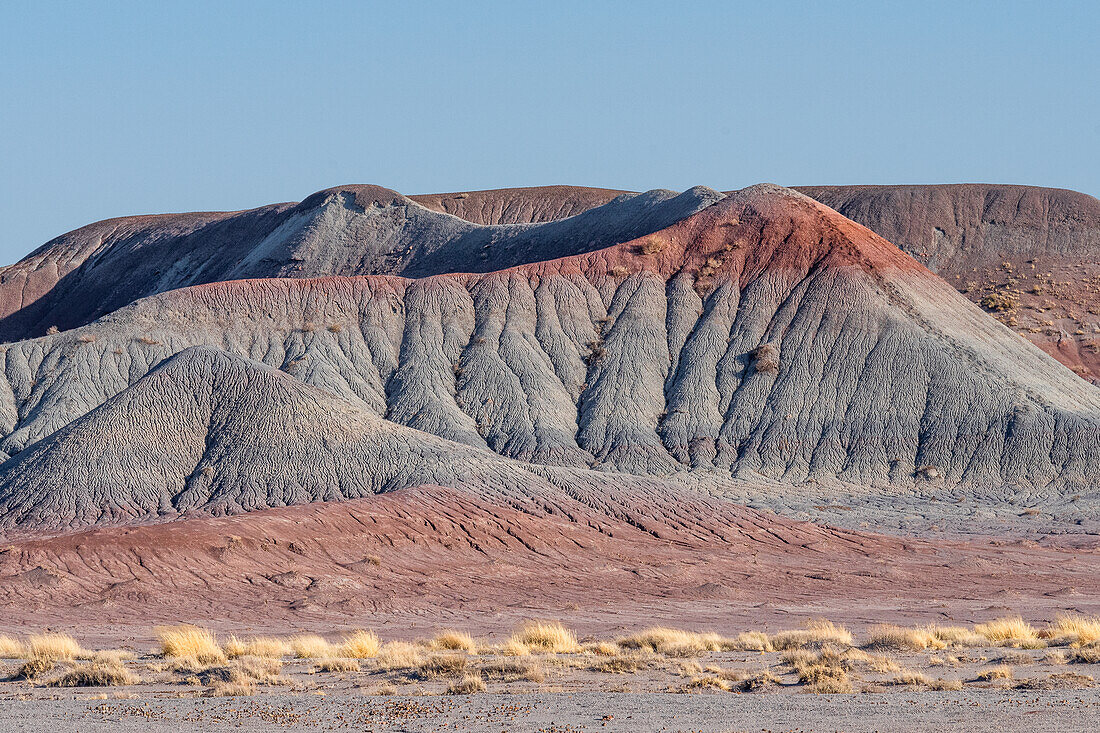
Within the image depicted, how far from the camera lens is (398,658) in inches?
951

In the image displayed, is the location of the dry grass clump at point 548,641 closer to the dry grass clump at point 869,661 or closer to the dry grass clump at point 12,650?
the dry grass clump at point 869,661

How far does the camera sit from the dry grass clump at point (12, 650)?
26578 millimetres

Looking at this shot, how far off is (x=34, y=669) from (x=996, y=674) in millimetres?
15566

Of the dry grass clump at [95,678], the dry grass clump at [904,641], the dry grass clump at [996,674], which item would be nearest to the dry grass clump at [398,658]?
the dry grass clump at [95,678]

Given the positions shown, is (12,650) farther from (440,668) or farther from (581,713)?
(581,713)

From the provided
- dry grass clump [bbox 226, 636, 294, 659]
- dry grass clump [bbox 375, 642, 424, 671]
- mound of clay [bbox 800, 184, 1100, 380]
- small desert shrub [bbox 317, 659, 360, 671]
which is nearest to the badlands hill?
mound of clay [bbox 800, 184, 1100, 380]

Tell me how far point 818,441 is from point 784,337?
7150 mm

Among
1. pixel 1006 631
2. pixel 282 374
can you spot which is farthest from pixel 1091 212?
pixel 1006 631

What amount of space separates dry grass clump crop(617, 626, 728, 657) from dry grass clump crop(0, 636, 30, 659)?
446 inches

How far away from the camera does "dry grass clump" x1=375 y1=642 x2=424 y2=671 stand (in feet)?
77.6

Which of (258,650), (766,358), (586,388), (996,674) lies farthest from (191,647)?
(766,358)

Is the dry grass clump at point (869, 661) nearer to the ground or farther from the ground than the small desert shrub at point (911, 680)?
nearer to the ground

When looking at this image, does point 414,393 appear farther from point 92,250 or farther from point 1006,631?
point 92,250

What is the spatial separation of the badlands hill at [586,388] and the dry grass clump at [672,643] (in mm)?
21290
